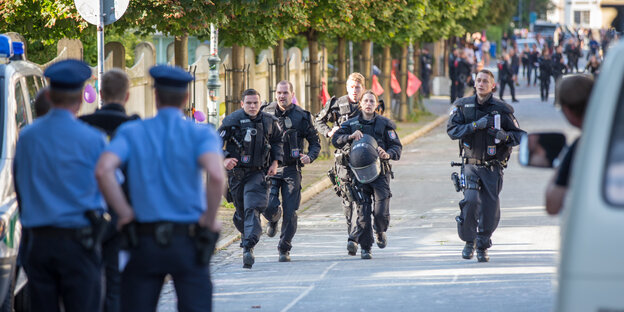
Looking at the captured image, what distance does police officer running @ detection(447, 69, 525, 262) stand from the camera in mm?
11586

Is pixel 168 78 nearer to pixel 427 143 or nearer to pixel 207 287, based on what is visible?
pixel 207 287

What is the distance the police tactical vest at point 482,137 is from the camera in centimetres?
1162

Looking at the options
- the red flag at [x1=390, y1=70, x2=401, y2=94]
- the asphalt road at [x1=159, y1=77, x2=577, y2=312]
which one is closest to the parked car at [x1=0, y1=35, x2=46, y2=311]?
the asphalt road at [x1=159, y1=77, x2=577, y2=312]

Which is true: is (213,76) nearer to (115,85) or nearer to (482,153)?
(482,153)

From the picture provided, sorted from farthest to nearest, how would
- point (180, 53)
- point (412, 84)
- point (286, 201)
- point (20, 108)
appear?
1. point (412, 84)
2. point (180, 53)
3. point (286, 201)
4. point (20, 108)

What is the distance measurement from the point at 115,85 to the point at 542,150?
264 centimetres

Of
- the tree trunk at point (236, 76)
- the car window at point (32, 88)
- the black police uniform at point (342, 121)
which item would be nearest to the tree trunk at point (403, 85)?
the tree trunk at point (236, 76)

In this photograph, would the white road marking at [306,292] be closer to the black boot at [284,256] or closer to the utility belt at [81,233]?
the black boot at [284,256]

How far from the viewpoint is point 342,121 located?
12555 mm

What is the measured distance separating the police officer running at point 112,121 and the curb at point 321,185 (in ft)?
19.0

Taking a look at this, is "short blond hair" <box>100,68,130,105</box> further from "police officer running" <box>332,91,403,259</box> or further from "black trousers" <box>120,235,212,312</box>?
"police officer running" <box>332,91,403,259</box>

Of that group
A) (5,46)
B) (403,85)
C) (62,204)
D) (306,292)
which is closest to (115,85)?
(62,204)

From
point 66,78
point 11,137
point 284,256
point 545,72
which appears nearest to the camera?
point 66,78

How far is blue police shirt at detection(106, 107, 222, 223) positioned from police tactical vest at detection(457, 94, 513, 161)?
624cm
